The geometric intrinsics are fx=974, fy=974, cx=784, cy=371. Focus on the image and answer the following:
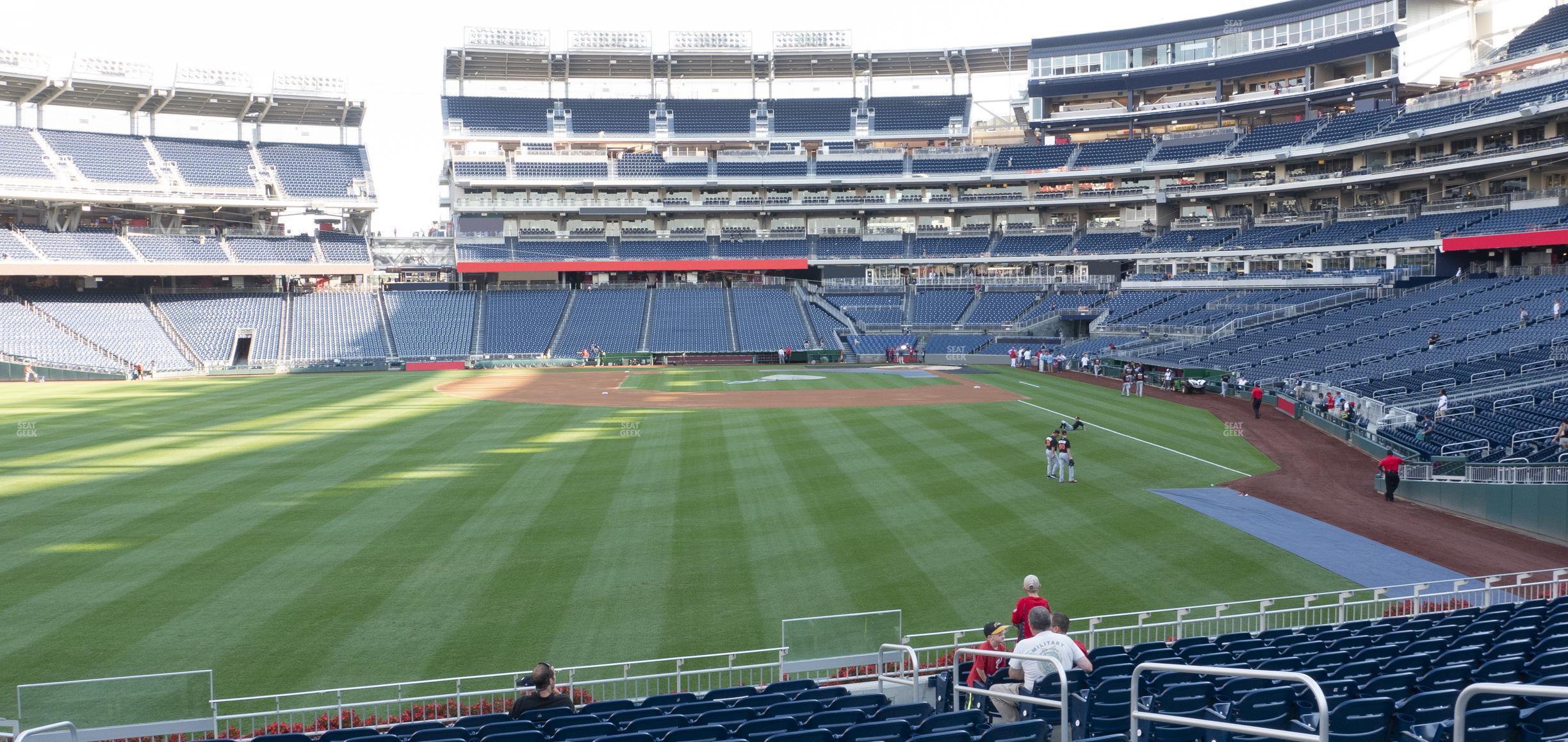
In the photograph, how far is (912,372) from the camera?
5925 cm

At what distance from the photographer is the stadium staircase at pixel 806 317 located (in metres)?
72.1

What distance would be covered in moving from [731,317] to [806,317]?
231 inches

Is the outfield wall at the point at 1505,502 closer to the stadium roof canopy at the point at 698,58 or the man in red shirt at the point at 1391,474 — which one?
the man in red shirt at the point at 1391,474

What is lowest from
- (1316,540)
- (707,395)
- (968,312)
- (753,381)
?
(1316,540)

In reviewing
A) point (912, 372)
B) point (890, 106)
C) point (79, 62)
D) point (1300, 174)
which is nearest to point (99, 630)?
point (912, 372)

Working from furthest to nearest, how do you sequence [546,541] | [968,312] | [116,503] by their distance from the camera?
[968,312], [116,503], [546,541]

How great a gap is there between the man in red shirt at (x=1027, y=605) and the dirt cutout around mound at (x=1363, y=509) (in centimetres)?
1201

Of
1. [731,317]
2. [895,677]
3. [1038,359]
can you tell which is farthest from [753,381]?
[895,677]

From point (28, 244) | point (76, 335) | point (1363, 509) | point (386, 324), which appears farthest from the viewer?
point (386, 324)

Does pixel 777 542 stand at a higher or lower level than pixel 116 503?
lower

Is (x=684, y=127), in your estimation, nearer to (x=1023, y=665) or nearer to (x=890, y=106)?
(x=890, y=106)

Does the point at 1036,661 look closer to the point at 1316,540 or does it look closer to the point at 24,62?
the point at 1316,540

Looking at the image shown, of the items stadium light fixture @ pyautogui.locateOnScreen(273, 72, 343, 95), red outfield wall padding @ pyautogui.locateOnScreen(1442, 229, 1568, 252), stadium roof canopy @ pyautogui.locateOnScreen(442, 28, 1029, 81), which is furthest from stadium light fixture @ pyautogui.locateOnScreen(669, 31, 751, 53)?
red outfield wall padding @ pyautogui.locateOnScreen(1442, 229, 1568, 252)

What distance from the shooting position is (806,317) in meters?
76.2
